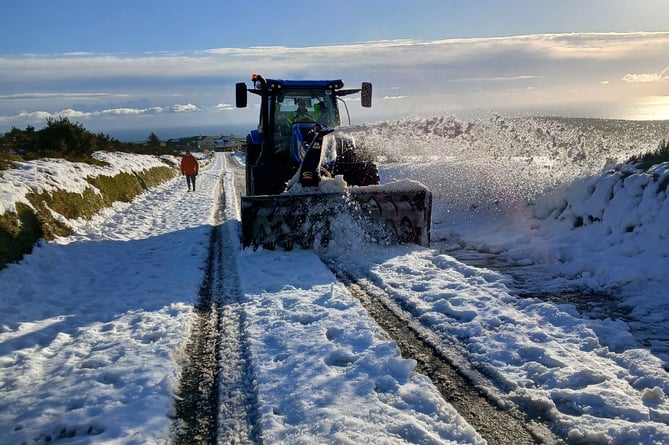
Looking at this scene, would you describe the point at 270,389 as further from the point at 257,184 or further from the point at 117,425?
the point at 257,184

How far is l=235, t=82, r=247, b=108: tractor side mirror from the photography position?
8469 millimetres

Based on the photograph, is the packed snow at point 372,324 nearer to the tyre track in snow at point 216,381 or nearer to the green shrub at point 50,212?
the tyre track in snow at point 216,381

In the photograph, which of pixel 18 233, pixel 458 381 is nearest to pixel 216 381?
pixel 458 381

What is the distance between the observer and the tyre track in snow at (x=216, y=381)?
9.67 ft

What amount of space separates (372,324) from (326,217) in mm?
3260

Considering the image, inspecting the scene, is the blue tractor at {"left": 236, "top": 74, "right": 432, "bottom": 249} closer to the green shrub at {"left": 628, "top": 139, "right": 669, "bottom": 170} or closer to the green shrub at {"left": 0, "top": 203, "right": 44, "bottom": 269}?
the green shrub at {"left": 0, "top": 203, "right": 44, "bottom": 269}

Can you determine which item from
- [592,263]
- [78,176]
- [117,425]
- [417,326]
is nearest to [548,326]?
[417,326]

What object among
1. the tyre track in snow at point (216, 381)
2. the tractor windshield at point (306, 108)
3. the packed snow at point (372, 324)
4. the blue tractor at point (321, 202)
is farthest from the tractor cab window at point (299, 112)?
the tyre track in snow at point (216, 381)

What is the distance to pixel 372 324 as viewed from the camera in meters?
4.48

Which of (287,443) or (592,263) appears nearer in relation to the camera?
(287,443)

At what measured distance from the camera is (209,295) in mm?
5613

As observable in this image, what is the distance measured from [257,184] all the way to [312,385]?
19.5 feet

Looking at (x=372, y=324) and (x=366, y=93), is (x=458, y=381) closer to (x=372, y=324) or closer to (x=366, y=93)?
(x=372, y=324)

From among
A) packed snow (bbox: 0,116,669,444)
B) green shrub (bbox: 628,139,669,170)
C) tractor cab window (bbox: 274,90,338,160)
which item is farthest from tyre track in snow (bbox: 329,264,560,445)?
tractor cab window (bbox: 274,90,338,160)
